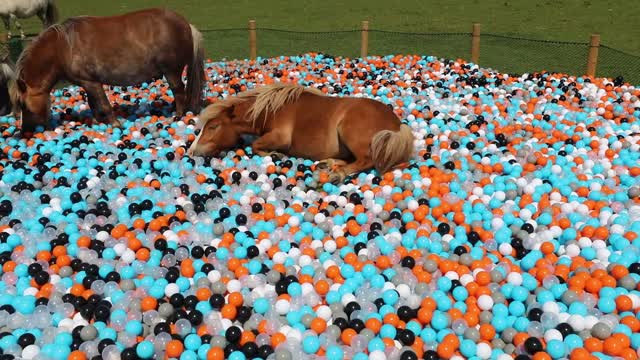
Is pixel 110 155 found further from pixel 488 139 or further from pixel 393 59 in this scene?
pixel 393 59

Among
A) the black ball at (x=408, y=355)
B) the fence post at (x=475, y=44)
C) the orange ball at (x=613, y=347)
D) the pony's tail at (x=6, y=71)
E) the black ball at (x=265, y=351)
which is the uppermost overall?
the fence post at (x=475, y=44)

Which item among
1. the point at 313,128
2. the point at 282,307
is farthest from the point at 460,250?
the point at 313,128

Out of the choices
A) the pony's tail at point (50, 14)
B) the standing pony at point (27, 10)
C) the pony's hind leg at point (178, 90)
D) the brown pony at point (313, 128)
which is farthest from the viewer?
the pony's tail at point (50, 14)

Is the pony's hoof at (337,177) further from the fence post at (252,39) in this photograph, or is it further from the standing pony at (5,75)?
the fence post at (252,39)

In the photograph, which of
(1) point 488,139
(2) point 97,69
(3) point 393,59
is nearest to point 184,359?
(1) point 488,139

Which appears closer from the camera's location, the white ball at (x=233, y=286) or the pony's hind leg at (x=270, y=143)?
the white ball at (x=233, y=286)

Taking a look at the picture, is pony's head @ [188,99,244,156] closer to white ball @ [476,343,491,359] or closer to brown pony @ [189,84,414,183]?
brown pony @ [189,84,414,183]

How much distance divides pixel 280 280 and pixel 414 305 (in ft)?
3.49

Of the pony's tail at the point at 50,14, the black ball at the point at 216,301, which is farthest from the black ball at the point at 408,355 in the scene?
the pony's tail at the point at 50,14

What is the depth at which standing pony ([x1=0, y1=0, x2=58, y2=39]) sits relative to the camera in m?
15.1

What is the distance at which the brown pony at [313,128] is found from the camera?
216 inches

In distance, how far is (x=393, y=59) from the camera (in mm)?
11461

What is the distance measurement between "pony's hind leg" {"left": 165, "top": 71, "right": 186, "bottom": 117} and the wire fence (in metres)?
5.02

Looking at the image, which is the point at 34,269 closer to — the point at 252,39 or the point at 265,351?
the point at 265,351
